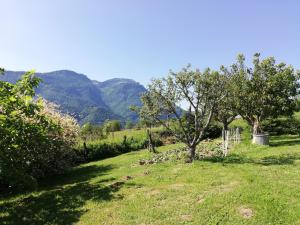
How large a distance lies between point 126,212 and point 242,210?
4.18 m

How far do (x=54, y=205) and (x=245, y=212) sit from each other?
8.26 m

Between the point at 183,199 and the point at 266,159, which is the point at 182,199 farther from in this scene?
the point at 266,159

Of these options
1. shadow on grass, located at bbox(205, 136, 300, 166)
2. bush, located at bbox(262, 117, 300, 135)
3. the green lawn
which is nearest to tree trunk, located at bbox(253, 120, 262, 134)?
shadow on grass, located at bbox(205, 136, 300, 166)

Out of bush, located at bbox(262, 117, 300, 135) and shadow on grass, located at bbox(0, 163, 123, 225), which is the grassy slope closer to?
shadow on grass, located at bbox(0, 163, 123, 225)

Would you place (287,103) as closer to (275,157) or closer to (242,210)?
(275,157)

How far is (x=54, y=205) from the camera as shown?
13.9 meters

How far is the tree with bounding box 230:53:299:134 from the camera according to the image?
27.3 m

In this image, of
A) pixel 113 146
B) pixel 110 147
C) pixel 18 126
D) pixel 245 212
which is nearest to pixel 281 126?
pixel 113 146

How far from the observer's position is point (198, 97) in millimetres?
20641

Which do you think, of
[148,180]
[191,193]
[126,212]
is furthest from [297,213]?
[148,180]

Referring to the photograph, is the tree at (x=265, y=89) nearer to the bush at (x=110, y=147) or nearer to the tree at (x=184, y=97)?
the tree at (x=184, y=97)

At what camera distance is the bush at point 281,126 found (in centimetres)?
3854

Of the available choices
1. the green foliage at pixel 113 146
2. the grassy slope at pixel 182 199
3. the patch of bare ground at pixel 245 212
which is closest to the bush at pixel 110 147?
the green foliage at pixel 113 146

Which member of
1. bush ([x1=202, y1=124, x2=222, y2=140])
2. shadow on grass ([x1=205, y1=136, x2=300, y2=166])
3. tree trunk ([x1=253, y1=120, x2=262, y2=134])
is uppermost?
tree trunk ([x1=253, y1=120, x2=262, y2=134])
